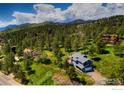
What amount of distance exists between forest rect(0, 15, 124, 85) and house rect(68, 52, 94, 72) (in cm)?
4

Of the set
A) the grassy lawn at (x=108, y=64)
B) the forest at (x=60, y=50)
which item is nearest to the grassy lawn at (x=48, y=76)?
the forest at (x=60, y=50)

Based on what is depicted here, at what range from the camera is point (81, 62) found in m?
3.01

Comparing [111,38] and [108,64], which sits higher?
[111,38]

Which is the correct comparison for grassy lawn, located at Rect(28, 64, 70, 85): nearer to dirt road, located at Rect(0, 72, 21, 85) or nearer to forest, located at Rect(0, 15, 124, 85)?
forest, located at Rect(0, 15, 124, 85)

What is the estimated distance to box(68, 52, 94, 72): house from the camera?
2992 millimetres

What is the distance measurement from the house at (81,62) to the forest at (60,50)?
0.04m

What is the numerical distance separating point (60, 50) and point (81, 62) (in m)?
0.25

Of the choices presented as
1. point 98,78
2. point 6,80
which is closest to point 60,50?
point 98,78

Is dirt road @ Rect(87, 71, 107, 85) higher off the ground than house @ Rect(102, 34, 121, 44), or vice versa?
house @ Rect(102, 34, 121, 44)

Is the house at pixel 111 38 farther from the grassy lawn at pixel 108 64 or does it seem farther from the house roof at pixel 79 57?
the house roof at pixel 79 57

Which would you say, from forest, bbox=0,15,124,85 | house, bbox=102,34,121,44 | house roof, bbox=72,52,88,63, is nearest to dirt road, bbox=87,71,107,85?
forest, bbox=0,15,124,85

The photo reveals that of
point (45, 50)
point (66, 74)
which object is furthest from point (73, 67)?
point (45, 50)

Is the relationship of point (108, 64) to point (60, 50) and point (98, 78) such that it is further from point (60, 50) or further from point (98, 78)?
point (60, 50)

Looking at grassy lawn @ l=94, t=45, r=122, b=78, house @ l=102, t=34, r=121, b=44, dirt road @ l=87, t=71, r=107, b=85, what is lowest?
dirt road @ l=87, t=71, r=107, b=85
